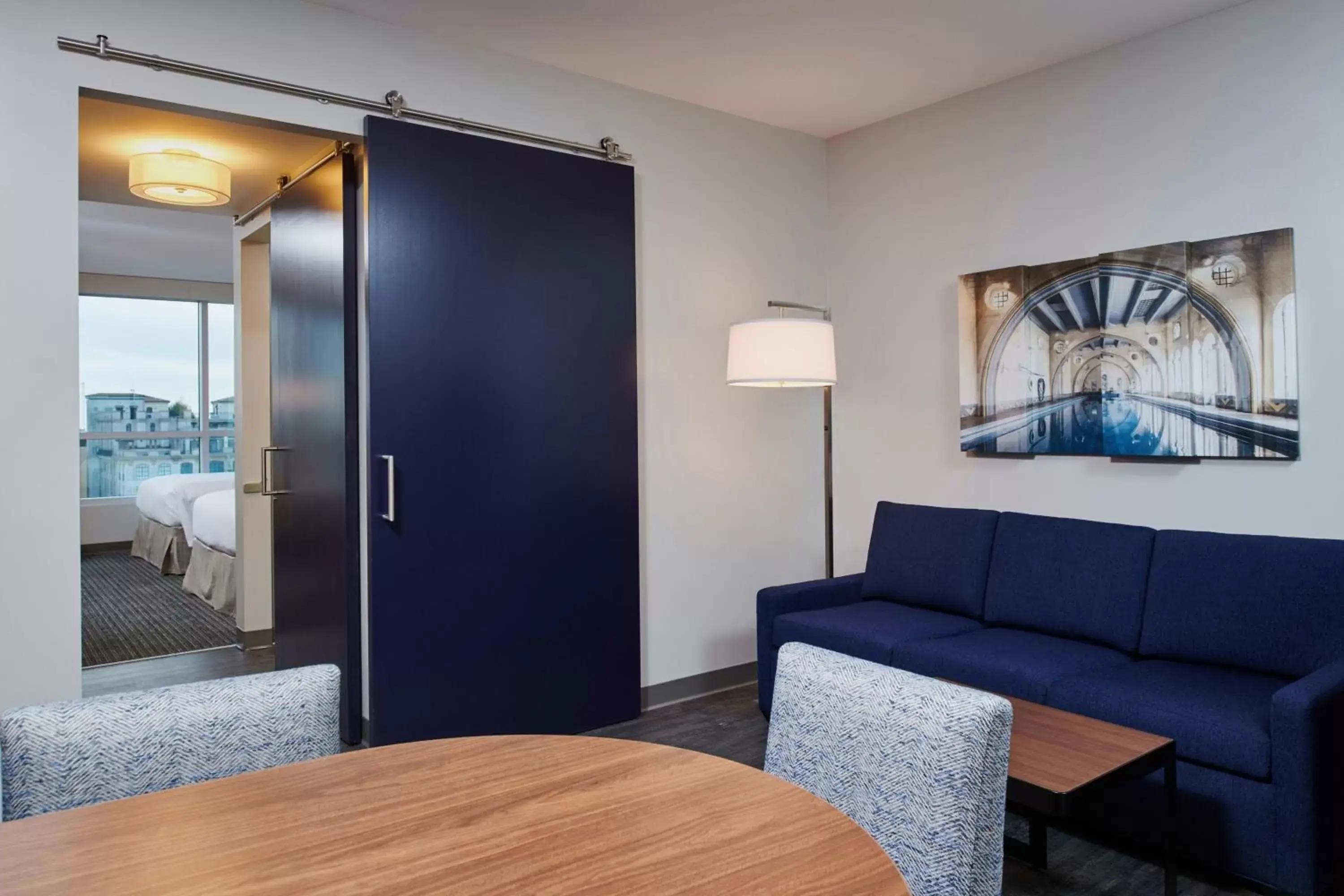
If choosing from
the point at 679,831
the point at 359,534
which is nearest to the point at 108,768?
the point at 679,831

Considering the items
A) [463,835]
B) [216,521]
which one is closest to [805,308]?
[463,835]

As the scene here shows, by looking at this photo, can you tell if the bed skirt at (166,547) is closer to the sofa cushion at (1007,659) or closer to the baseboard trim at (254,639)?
the baseboard trim at (254,639)

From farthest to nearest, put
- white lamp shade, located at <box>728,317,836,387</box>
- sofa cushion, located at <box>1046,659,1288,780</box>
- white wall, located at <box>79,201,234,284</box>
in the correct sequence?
1. white wall, located at <box>79,201,234,284</box>
2. white lamp shade, located at <box>728,317,836,387</box>
3. sofa cushion, located at <box>1046,659,1288,780</box>

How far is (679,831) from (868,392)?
141 inches

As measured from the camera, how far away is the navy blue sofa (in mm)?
2305

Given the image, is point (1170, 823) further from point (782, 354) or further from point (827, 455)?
point (827, 455)

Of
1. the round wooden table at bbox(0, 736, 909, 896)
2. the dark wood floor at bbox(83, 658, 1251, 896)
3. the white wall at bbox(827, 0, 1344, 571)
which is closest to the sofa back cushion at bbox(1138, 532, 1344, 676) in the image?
the white wall at bbox(827, 0, 1344, 571)

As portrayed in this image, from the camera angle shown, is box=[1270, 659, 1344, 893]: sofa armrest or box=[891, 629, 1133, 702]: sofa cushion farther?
box=[891, 629, 1133, 702]: sofa cushion

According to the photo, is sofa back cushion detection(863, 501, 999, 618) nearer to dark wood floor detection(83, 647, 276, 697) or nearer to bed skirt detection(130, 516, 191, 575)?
dark wood floor detection(83, 647, 276, 697)

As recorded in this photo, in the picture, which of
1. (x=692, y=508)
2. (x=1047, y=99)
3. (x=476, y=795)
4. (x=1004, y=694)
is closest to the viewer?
(x=476, y=795)

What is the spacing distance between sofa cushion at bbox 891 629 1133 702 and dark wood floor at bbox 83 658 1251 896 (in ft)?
1.39

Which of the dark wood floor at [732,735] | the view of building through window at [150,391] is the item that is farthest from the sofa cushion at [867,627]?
the view of building through window at [150,391]

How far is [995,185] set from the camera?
397cm

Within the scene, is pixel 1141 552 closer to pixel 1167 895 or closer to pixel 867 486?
pixel 1167 895
